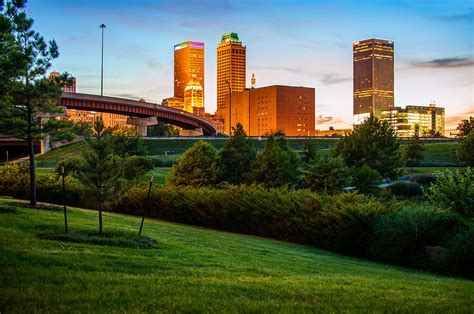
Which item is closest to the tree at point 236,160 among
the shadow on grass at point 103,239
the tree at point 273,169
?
the tree at point 273,169

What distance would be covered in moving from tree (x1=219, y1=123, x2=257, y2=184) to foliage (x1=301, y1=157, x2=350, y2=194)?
5.36m

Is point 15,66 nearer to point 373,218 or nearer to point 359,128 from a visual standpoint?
→ point 373,218

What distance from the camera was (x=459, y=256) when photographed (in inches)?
563

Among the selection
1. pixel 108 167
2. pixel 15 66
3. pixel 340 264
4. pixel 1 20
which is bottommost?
pixel 340 264

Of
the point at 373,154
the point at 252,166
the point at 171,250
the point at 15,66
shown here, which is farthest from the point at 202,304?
the point at 373,154

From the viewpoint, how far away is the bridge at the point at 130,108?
100 m

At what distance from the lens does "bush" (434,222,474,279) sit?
14094mm

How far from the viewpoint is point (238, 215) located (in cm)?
2397

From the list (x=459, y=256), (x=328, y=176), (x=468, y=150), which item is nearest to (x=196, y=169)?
(x=328, y=176)

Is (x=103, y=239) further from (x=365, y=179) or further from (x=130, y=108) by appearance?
(x=130, y=108)

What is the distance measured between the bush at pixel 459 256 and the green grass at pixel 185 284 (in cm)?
214

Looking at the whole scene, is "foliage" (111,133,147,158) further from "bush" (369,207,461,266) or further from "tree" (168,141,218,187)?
"bush" (369,207,461,266)

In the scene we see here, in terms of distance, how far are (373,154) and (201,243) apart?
113 feet

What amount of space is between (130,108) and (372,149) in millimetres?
72845
